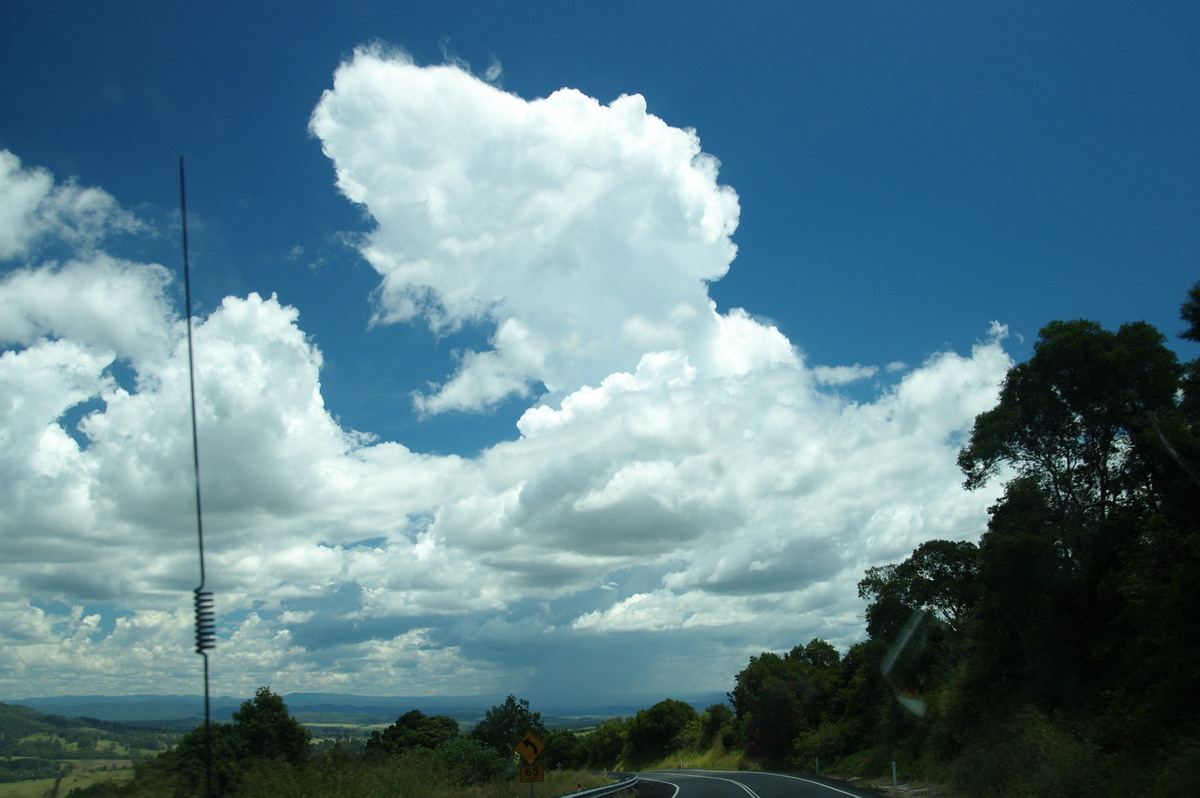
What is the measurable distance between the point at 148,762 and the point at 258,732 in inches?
412

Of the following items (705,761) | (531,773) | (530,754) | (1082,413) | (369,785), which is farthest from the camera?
(705,761)

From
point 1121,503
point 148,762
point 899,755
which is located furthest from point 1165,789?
point 899,755

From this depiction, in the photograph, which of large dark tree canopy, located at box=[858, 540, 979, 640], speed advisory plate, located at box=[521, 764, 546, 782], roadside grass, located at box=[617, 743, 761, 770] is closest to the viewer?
speed advisory plate, located at box=[521, 764, 546, 782]

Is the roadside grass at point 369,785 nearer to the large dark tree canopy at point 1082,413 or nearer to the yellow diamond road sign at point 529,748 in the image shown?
the yellow diamond road sign at point 529,748

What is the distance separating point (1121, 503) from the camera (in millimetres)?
25406

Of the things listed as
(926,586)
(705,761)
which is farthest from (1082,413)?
(705,761)

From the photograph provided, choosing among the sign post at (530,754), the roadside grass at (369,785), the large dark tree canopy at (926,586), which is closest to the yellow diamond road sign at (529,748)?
the sign post at (530,754)

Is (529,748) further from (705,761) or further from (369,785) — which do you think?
(705,761)

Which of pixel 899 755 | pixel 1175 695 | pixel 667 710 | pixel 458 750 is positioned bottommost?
pixel 667 710

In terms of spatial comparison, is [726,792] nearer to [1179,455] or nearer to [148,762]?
[1179,455]

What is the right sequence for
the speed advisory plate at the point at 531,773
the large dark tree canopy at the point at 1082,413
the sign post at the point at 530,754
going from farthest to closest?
the large dark tree canopy at the point at 1082,413, the sign post at the point at 530,754, the speed advisory plate at the point at 531,773

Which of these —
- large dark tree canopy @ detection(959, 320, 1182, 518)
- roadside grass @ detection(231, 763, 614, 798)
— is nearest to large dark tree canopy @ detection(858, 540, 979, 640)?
large dark tree canopy @ detection(959, 320, 1182, 518)

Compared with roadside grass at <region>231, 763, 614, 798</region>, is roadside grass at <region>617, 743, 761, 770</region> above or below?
below

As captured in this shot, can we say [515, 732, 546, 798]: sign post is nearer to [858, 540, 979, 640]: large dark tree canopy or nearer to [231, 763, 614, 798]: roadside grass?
[231, 763, 614, 798]: roadside grass
